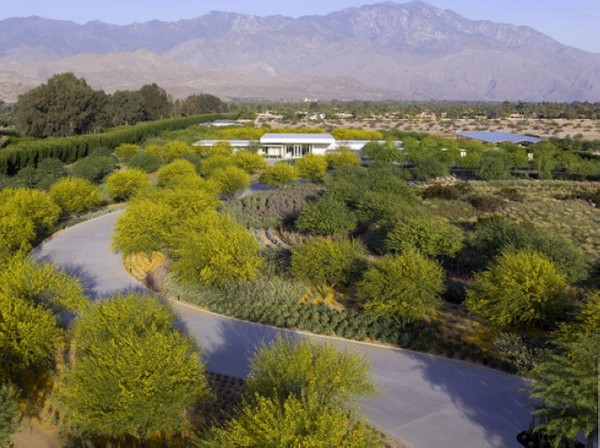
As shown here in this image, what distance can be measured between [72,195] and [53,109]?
144 feet

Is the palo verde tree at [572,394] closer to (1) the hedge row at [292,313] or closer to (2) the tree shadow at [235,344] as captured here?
(1) the hedge row at [292,313]

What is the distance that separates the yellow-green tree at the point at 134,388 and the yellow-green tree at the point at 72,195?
23815 millimetres

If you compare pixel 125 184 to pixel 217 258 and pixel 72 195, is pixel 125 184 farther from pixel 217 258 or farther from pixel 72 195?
pixel 217 258

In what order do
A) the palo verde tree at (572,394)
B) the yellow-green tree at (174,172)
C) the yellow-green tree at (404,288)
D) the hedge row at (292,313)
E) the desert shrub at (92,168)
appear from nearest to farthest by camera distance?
the palo verde tree at (572,394), the yellow-green tree at (404,288), the hedge row at (292,313), the yellow-green tree at (174,172), the desert shrub at (92,168)

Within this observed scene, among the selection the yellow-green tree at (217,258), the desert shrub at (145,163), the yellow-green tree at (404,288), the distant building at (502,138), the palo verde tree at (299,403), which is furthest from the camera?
the distant building at (502,138)

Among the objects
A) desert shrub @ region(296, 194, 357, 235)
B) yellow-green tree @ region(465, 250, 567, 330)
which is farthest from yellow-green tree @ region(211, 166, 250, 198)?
yellow-green tree @ region(465, 250, 567, 330)

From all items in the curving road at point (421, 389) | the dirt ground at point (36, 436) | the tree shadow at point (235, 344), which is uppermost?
the curving road at point (421, 389)

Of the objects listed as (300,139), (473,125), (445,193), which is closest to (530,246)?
(445,193)

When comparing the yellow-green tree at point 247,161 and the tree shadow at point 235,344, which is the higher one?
the yellow-green tree at point 247,161

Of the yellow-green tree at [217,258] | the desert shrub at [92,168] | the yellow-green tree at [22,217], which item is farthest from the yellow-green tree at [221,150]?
the yellow-green tree at [217,258]

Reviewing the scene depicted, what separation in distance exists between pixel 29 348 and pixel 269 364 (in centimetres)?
748

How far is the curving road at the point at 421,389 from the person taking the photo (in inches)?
559

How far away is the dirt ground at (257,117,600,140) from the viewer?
102m

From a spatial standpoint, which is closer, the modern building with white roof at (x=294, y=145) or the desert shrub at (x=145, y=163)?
the desert shrub at (x=145, y=163)
